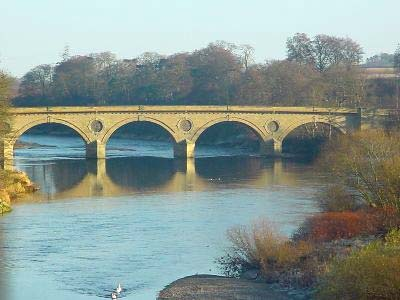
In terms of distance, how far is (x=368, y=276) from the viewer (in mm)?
24609

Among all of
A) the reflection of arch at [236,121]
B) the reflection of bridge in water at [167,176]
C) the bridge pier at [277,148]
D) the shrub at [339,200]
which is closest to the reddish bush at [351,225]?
the shrub at [339,200]

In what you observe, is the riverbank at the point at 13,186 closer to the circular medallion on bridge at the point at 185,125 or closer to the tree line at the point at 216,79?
the circular medallion on bridge at the point at 185,125

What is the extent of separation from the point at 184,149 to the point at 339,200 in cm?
3998

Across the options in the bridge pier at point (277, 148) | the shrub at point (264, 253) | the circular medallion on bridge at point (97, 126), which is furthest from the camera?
the bridge pier at point (277, 148)

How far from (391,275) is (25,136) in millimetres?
91174

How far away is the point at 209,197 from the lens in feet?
177

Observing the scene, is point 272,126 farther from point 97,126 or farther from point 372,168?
point 372,168

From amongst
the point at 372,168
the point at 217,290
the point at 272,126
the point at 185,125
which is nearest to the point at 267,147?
the point at 272,126

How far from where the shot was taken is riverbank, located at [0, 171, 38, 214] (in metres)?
52.0

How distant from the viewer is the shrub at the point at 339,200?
40438 mm

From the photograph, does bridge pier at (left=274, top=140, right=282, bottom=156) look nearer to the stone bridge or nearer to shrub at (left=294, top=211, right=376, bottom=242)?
the stone bridge

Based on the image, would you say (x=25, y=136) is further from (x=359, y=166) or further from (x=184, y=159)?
(x=359, y=166)

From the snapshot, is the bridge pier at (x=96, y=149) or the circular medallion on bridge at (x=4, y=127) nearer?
the circular medallion on bridge at (x=4, y=127)

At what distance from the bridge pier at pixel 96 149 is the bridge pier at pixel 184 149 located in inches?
248
